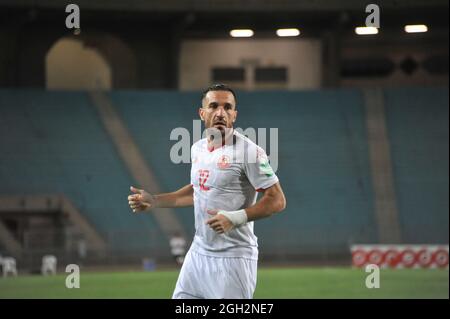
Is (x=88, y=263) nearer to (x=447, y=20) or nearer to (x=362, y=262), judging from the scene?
(x=362, y=262)

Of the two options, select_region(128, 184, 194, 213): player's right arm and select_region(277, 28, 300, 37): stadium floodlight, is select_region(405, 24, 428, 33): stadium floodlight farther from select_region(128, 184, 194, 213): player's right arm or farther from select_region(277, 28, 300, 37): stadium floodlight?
select_region(128, 184, 194, 213): player's right arm

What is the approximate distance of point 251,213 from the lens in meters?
6.73

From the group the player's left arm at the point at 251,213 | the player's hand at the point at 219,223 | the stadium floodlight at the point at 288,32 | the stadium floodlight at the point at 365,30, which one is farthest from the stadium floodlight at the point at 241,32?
the player's hand at the point at 219,223

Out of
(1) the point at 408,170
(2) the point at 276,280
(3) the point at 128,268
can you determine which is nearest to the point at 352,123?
(1) the point at 408,170

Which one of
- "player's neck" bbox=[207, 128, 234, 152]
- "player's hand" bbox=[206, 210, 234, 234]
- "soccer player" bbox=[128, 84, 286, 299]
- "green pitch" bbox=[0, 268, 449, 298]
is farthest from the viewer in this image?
"green pitch" bbox=[0, 268, 449, 298]

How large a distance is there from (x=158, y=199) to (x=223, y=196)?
0.81 meters

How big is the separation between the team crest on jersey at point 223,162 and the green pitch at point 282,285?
1210 cm

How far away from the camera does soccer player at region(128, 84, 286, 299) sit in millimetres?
6941

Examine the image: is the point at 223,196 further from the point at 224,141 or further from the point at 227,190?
the point at 224,141

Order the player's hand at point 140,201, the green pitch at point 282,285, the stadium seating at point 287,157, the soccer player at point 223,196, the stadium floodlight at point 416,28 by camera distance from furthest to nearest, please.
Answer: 1. the stadium floodlight at point 416,28
2. the stadium seating at point 287,157
3. the green pitch at point 282,285
4. the player's hand at point 140,201
5. the soccer player at point 223,196

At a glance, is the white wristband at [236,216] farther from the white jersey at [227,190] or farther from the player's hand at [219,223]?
the white jersey at [227,190]

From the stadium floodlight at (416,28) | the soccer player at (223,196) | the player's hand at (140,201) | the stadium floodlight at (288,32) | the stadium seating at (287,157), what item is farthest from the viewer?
the stadium floodlight at (288,32)

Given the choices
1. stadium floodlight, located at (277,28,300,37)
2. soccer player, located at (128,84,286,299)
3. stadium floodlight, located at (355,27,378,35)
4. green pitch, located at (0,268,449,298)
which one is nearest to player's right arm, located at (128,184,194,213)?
soccer player, located at (128,84,286,299)

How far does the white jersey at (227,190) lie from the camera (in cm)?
699
